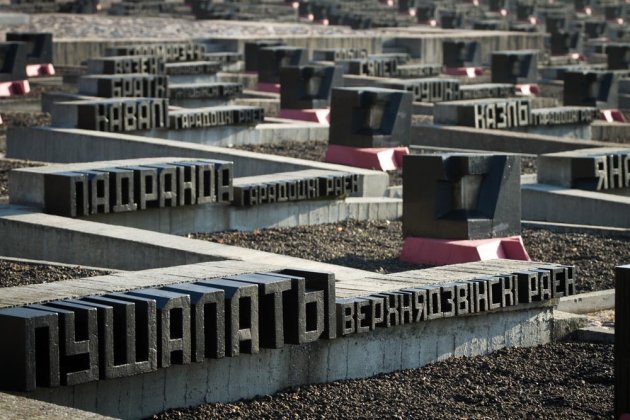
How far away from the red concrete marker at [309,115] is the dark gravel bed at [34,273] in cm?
1269

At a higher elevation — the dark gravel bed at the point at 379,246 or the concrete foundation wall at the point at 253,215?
the concrete foundation wall at the point at 253,215

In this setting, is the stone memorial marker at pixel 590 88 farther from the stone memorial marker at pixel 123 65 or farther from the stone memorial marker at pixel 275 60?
the stone memorial marker at pixel 123 65

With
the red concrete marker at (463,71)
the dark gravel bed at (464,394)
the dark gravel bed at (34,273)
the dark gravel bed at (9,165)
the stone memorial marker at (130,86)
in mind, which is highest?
the stone memorial marker at (130,86)

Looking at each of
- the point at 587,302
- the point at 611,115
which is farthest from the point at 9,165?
the point at 611,115

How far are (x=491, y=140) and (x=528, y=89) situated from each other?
34.6 feet

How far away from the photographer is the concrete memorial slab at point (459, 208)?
14617mm

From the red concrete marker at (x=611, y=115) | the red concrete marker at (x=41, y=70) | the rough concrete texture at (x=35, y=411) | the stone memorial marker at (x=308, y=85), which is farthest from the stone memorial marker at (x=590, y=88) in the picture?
the rough concrete texture at (x=35, y=411)

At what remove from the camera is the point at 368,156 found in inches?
821

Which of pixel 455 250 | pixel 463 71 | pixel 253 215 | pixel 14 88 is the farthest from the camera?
pixel 463 71

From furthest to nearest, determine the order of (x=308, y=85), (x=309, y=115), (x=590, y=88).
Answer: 1. (x=590, y=88)
2. (x=308, y=85)
3. (x=309, y=115)

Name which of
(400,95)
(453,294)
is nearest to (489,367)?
(453,294)

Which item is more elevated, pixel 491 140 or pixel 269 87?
pixel 269 87

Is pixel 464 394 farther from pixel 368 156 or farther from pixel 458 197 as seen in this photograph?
pixel 368 156

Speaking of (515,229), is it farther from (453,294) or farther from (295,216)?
(453,294)
